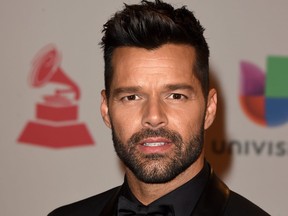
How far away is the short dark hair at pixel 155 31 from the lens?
1.61m

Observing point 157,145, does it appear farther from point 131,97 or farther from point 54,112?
point 54,112

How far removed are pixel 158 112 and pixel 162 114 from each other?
14 millimetres


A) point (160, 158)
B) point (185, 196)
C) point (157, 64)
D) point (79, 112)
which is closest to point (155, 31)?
point (157, 64)

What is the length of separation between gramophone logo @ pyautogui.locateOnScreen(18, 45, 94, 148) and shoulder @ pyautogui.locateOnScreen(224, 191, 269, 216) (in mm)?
1098

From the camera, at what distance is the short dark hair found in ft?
5.27

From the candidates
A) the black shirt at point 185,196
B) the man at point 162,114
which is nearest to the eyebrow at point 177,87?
the man at point 162,114

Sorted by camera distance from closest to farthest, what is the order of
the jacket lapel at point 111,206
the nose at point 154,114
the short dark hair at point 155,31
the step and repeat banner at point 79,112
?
the nose at point 154,114
the short dark hair at point 155,31
the jacket lapel at point 111,206
the step and repeat banner at point 79,112

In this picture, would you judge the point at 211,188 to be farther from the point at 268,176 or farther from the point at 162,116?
the point at 268,176

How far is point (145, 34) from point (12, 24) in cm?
115

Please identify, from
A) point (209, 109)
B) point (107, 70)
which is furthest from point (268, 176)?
point (107, 70)

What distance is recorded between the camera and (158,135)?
1520 millimetres

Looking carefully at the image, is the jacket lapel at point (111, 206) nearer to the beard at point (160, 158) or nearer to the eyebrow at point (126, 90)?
the beard at point (160, 158)

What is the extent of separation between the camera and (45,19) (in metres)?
2.59

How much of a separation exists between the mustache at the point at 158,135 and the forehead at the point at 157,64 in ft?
0.44
